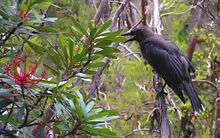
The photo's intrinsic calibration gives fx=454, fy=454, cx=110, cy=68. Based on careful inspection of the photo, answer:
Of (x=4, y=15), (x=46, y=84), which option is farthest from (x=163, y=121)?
(x=4, y=15)

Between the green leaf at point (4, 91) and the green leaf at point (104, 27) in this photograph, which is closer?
the green leaf at point (4, 91)

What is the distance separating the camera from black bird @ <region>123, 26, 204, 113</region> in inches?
140

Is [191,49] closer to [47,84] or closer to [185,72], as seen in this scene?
[185,72]

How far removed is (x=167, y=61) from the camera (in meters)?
3.74

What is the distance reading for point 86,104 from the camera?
1762 millimetres

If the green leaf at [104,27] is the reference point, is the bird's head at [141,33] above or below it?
above

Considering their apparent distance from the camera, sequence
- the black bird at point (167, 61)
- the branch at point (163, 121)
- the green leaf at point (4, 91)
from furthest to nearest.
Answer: the black bird at point (167, 61) < the branch at point (163, 121) < the green leaf at point (4, 91)

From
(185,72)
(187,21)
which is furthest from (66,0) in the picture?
(187,21)

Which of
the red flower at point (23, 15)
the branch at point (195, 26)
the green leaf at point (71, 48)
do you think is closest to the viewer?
the red flower at point (23, 15)

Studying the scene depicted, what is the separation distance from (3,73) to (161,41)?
2.42 meters

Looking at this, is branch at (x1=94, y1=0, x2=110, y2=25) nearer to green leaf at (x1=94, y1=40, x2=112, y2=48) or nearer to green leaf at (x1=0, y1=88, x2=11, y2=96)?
green leaf at (x1=94, y1=40, x2=112, y2=48)

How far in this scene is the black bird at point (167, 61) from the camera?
11.6 ft

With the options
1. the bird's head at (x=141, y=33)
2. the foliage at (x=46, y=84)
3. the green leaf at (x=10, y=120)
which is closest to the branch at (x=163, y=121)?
the bird's head at (x=141, y=33)

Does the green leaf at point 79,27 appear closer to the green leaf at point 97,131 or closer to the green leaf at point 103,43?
the green leaf at point 103,43
